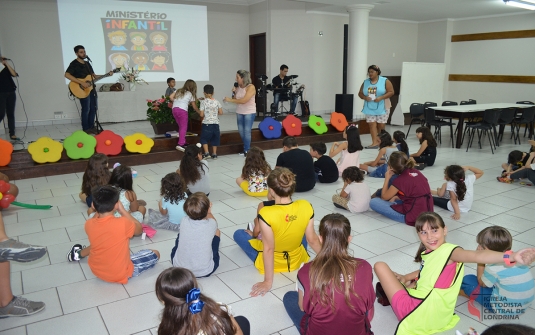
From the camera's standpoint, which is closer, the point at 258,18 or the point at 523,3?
the point at 523,3

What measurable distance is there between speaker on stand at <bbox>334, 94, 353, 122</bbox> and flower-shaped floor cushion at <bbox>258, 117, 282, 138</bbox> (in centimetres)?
193

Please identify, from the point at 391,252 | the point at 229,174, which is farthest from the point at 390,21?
the point at 391,252

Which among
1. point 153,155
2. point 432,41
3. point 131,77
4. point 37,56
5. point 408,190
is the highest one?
point 432,41

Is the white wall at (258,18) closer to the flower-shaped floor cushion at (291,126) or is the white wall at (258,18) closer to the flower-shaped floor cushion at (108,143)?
the flower-shaped floor cushion at (291,126)

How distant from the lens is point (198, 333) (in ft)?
4.61

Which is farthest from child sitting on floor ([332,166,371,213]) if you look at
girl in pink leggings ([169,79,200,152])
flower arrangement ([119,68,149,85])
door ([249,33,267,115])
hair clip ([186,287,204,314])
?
flower arrangement ([119,68,149,85])

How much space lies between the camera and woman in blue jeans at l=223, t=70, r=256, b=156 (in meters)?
6.72

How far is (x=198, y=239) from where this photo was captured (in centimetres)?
282

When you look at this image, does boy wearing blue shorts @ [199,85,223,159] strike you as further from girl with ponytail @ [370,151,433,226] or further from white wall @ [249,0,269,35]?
white wall @ [249,0,269,35]

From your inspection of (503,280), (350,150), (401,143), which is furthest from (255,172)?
(503,280)

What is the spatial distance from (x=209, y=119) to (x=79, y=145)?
2050mm

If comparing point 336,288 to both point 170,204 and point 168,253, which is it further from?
point 170,204

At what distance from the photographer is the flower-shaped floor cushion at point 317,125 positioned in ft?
28.0

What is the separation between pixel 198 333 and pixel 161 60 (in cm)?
953
